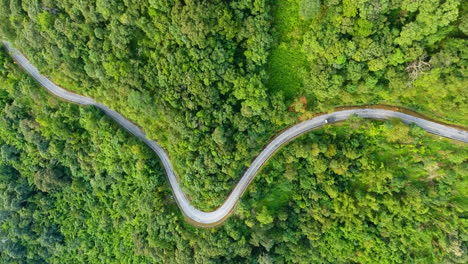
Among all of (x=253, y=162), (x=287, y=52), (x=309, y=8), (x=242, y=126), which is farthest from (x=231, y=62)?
(x=253, y=162)

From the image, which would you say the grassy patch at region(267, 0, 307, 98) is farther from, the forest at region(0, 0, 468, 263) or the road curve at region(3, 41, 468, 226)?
the road curve at region(3, 41, 468, 226)

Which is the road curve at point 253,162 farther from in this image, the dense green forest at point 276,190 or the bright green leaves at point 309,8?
the bright green leaves at point 309,8

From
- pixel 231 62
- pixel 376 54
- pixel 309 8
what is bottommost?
pixel 231 62

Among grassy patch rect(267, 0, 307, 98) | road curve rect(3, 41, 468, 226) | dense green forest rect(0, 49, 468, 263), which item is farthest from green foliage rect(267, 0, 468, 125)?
dense green forest rect(0, 49, 468, 263)

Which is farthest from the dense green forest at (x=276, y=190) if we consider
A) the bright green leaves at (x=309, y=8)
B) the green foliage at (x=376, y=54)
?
the bright green leaves at (x=309, y=8)

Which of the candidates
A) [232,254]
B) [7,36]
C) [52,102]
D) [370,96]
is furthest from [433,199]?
[7,36]

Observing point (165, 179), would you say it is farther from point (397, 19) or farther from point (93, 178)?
point (397, 19)

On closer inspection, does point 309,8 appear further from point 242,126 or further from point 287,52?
point 242,126
